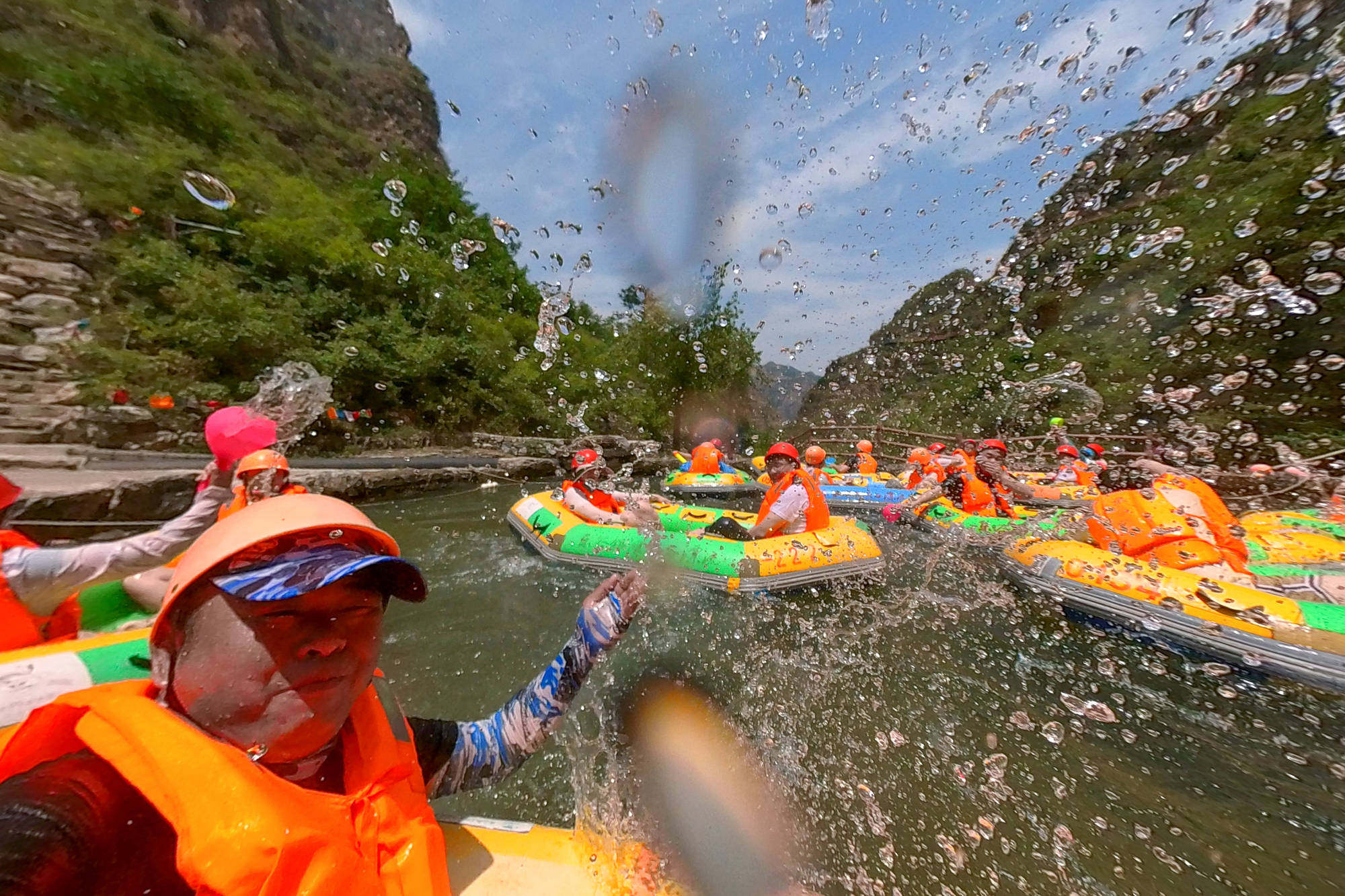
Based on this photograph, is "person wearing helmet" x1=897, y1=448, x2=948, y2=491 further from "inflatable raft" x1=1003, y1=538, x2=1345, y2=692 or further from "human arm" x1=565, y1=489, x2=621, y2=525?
"human arm" x1=565, y1=489, x2=621, y2=525

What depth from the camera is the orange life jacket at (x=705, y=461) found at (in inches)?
554

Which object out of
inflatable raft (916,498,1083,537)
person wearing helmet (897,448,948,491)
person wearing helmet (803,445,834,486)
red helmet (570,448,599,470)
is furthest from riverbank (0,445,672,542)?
person wearing helmet (897,448,948,491)

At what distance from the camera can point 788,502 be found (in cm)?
613

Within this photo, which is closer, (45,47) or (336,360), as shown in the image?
(45,47)

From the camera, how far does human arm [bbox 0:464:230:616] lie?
2324 millimetres

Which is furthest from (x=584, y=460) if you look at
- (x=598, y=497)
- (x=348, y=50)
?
(x=348, y=50)

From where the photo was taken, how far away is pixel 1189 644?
176 inches

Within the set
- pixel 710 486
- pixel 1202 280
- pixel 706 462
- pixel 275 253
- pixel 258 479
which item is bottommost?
pixel 710 486

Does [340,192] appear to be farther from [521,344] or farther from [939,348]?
[939,348]

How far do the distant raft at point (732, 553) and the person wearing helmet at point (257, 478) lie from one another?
3647 mm

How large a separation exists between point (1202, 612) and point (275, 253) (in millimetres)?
20229

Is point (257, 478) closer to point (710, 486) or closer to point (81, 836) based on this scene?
point (81, 836)

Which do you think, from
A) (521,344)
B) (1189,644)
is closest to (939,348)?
(521,344)

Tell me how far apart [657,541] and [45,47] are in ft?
70.1
